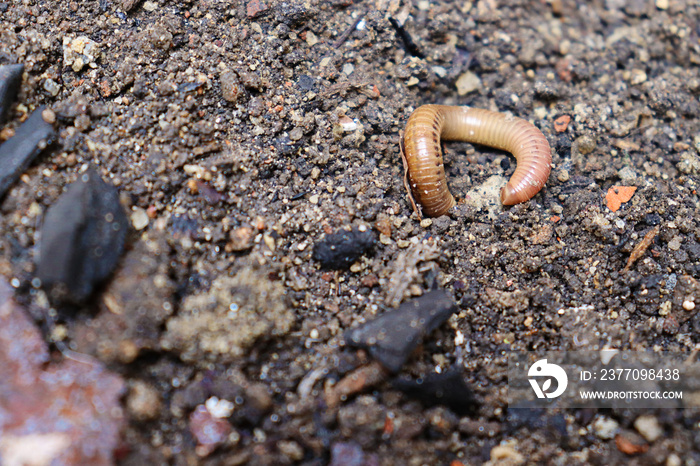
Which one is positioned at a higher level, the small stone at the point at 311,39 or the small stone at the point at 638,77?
the small stone at the point at 311,39

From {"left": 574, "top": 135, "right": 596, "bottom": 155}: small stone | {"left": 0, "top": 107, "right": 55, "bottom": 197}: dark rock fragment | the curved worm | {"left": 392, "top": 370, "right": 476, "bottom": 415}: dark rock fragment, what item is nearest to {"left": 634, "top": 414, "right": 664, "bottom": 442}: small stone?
{"left": 392, "top": 370, "right": 476, "bottom": 415}: dark rock fragment

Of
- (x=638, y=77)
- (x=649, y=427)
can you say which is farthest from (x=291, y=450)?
(x=638, y=77)

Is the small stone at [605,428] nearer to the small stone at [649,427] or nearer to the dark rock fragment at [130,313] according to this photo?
the small stone at [649,427]

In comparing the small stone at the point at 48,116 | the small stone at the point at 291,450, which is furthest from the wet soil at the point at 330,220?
the small stone at the point at 48,116

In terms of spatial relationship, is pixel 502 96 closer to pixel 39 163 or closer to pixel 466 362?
pixel 466 362

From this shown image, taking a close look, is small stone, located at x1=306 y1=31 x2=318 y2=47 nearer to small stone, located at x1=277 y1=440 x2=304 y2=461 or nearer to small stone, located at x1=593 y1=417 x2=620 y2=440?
small stone, located at x1=277 y1=440 x2=304 y2=461

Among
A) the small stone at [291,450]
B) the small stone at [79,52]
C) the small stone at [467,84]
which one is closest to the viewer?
the small stone at [291,450]
